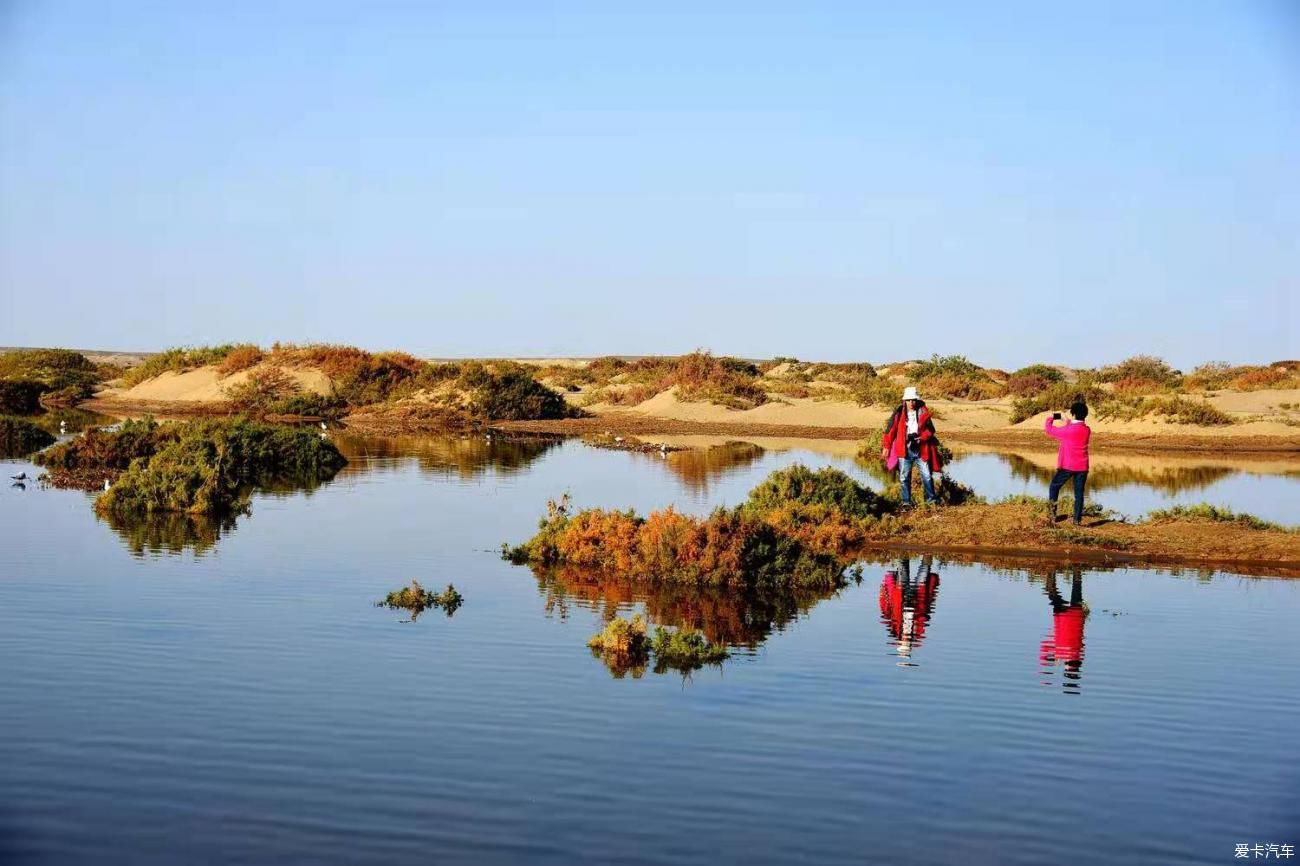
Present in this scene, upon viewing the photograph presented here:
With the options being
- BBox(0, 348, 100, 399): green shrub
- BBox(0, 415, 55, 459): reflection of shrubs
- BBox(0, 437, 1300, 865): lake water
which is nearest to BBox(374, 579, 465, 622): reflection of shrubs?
BBox(0, 437, 1300, 865): lake water

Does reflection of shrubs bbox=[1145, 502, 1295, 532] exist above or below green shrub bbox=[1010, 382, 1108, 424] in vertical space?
below

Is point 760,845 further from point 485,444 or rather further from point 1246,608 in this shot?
point 485,444

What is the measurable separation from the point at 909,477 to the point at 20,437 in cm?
2449

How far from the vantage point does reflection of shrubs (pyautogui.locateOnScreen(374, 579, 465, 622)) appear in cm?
Answer: 1522

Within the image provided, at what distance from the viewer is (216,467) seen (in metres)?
24.5

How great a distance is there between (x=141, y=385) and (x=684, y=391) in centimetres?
2391

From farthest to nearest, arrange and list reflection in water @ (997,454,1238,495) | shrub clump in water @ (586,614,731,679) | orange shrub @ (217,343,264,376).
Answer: orange shrub @ (217,343,264,376) → reflection in water @ (997,454,1238,495) → shrub clump in water @ (586,614,731,679)

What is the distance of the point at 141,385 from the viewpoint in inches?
2501

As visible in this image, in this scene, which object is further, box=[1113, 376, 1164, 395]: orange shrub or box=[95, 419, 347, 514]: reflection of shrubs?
box=[1113, 376, 1164, 395]: orange shrub

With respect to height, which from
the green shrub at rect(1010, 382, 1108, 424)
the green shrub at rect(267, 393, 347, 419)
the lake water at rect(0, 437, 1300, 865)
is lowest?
the lake water at rect(0, 437, 1300, 865)

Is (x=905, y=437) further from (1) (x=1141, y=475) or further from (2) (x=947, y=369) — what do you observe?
(2) (x=947, y=369)

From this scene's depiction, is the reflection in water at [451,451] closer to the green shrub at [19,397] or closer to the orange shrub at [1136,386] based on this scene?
the green shrub at [19,397]

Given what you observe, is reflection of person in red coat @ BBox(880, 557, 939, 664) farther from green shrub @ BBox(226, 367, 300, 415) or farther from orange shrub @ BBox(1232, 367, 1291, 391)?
orange shrub @ BBox(1232, 367, 1291, 391)

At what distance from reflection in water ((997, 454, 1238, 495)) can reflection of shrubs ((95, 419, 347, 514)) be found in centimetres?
1508
